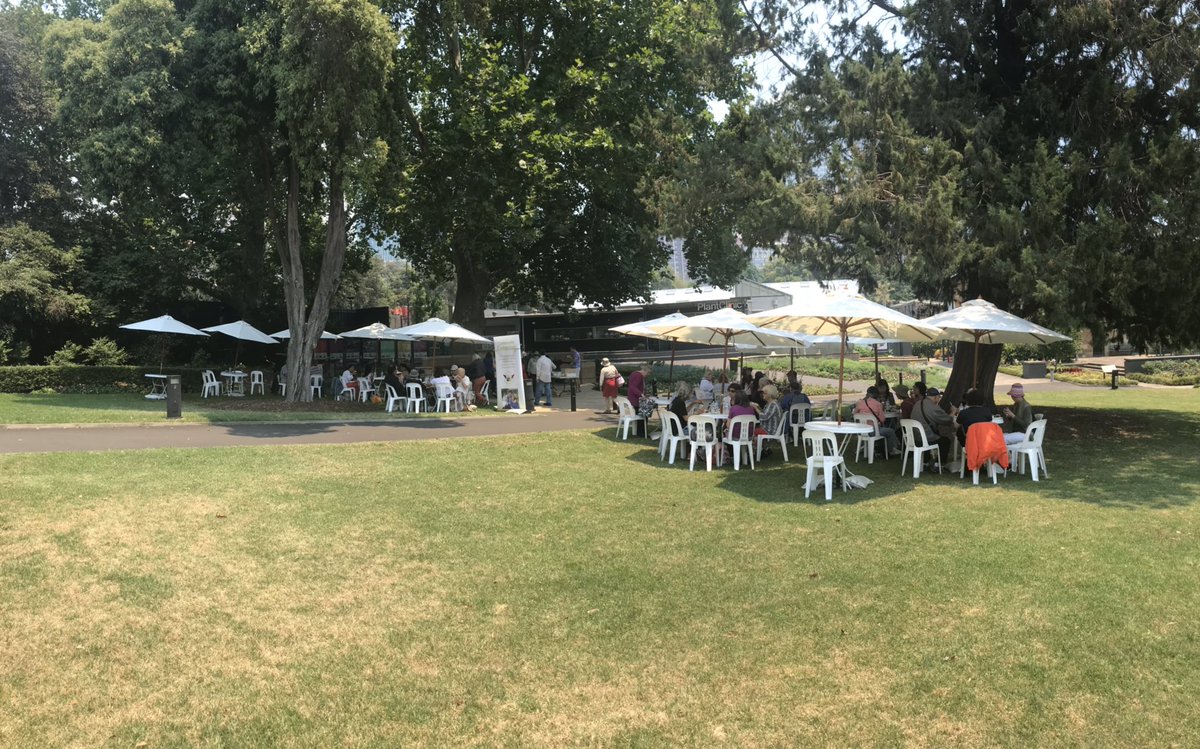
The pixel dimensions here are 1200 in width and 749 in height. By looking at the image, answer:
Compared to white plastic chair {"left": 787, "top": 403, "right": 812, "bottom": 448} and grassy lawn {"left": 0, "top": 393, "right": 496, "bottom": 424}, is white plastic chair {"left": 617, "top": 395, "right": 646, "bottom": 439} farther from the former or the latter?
grassy lawn {"left": 0, "top": 393, "right": 496, "bottom": 424}

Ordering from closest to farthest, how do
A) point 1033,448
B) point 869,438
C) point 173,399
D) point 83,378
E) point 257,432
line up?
point 1033,448 → point 869,438 → point 257,432 → point 173,399 → point 83,378

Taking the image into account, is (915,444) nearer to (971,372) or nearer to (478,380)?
(971,372)

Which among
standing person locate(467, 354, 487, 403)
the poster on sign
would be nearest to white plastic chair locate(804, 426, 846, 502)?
the poster on sign

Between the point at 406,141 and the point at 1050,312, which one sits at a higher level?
the point at 406,141

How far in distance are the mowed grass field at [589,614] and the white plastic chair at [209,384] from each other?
1408 cm

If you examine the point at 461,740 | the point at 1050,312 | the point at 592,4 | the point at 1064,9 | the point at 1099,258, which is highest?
the point at 592,4

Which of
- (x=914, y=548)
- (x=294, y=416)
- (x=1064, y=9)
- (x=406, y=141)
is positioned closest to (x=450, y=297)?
(x=406, y=141)

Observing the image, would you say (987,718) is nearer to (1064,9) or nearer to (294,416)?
(1064,9)

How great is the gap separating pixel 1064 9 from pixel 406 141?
15.2m

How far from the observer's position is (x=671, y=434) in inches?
464

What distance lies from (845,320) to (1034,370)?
2883cm

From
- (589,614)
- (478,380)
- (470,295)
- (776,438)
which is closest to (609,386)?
(478,380)

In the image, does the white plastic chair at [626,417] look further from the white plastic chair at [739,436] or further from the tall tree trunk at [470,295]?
the tall tree trunk at [470,295]

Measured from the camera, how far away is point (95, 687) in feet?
14.2
